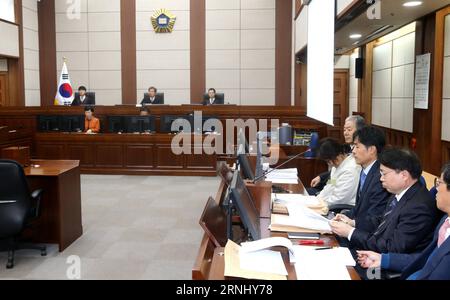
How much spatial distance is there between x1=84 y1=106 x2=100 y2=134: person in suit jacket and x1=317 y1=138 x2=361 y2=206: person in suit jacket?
18.1 feet

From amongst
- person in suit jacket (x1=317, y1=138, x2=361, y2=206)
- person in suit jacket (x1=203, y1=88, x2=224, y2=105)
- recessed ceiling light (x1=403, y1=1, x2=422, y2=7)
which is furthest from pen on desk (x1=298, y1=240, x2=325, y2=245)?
person in suit jacket (x1=203, y1=88, x2=224, y2=105)

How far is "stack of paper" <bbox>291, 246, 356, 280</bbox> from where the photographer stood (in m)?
1.66

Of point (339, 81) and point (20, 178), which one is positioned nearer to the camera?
point (20, 178)

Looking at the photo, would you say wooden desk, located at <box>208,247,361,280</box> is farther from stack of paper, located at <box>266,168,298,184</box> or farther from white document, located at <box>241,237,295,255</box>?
stack of paper, located at <box>266,168,298,184</box>

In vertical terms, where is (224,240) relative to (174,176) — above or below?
above

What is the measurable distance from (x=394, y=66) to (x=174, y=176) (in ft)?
14.6

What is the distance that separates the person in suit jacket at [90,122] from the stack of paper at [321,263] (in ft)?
22.1

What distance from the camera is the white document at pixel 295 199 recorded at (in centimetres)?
285

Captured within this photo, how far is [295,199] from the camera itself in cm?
294

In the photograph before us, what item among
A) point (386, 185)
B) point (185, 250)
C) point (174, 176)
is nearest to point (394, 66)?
point (174, 176)

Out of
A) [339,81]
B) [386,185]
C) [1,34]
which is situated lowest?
[386,185]

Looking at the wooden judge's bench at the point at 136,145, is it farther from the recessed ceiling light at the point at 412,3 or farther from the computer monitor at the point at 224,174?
the computer monitor at the point at 224,174
